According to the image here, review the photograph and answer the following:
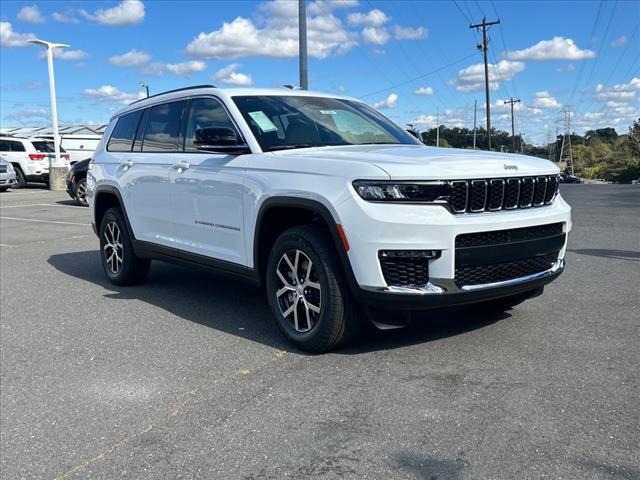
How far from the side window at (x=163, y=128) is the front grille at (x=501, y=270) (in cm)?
300

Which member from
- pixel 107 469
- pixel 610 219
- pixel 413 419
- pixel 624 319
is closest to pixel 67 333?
pixel 107 469

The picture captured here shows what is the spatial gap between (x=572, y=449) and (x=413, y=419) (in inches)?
30.9

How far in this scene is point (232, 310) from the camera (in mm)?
5742

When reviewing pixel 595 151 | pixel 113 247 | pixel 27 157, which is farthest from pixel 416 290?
pixel 595 151

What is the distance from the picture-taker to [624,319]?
502 cm

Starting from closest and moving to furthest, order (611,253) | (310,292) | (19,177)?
(310,292)
(611,253)
(19,177)

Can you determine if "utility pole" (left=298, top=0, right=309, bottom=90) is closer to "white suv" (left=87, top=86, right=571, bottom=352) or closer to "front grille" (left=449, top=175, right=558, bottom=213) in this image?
"white suv" (left=87, top=86, right=571, bottom=352)

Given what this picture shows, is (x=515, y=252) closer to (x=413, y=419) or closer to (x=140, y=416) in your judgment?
(x=413, y=419)

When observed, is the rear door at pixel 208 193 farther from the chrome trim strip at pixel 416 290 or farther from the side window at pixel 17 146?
the side window at pixel 17 146

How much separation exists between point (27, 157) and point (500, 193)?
977 inches

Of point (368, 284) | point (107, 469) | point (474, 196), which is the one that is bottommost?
point (107, 469)

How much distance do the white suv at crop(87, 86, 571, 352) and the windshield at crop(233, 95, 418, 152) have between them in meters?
0.02

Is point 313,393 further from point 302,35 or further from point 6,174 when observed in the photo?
point 6,174

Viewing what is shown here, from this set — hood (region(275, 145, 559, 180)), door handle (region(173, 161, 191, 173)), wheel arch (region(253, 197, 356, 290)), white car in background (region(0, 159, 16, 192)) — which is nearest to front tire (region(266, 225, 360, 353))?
wheel arch (region(253, 197, 356, 290))
